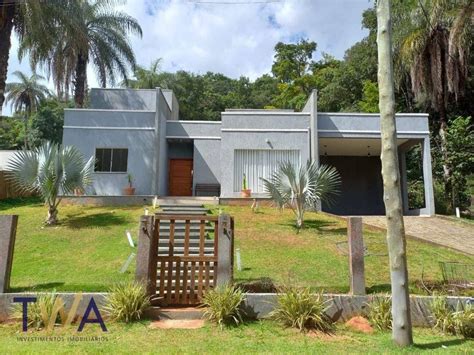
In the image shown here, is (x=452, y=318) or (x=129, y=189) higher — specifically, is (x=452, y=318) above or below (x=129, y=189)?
below

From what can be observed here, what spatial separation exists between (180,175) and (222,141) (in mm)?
4365

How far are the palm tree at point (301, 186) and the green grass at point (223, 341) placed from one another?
21.1ft

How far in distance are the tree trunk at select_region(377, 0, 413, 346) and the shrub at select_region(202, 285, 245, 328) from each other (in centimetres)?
222

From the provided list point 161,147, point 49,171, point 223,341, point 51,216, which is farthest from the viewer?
point 161,147

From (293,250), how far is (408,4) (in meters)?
14.6

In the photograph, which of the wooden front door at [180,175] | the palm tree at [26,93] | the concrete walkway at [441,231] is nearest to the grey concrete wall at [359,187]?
the concrete walkway at [441,231]

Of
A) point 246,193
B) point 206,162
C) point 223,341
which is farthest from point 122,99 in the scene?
point 223,341

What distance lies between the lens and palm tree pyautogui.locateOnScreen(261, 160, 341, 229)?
11914 mm

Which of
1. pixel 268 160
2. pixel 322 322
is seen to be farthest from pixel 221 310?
pixel 268 160

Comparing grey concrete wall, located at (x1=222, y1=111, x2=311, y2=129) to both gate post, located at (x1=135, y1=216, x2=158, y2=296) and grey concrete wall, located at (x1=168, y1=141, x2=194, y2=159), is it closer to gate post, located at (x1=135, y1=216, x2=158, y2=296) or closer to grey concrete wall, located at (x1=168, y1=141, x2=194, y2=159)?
grey concrete wall, located at (x1=168, y1=141, x2=194, y2=159)

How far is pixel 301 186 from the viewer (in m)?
11.9

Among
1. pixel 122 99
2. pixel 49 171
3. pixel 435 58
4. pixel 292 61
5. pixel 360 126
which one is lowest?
pixel 49 171

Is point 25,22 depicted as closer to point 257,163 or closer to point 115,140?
point 115,140

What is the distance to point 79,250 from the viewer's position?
985 cm
